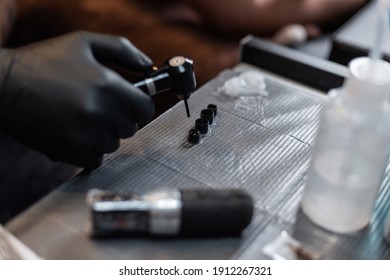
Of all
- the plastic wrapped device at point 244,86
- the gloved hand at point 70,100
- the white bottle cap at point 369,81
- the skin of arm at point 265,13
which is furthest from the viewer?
the skin of arm at point 265,13

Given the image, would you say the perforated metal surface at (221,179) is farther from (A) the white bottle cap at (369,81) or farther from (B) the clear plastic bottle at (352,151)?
(A) the white bottle cap at (369,81)

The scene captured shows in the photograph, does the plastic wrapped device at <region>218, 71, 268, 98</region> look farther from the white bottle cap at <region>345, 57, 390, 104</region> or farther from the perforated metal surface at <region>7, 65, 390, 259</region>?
the white bottle cap at <region>345, 57, 390, 104</region>

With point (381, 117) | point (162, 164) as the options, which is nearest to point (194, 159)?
point (162, 164)

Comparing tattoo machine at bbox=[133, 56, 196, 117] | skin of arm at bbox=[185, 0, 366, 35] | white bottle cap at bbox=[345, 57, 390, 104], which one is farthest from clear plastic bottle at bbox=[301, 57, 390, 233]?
skin of arm at bbox=[185, 0, 366, 35]

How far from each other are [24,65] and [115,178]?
20 cm

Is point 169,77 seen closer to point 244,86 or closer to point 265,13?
point 244,86

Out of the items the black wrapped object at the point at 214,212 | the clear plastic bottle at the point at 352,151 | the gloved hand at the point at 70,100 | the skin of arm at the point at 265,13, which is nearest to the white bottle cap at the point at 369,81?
the clear plastic bottle at the point at 352,151

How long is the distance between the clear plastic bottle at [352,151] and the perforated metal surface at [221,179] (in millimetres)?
29

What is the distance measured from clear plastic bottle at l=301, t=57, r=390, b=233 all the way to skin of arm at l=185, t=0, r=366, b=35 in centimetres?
73

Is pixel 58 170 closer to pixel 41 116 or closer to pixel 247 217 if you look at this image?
pixel 41 116

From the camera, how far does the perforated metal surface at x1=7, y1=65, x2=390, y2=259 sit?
1.70 feet

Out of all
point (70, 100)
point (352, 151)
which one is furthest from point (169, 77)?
point (352, 151)

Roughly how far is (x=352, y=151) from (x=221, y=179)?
0.18 m

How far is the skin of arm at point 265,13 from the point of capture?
118 cm
